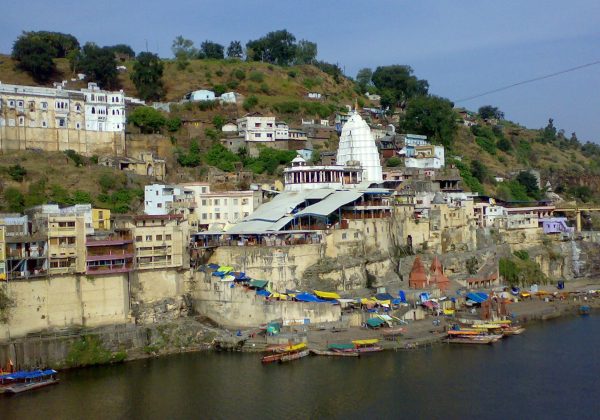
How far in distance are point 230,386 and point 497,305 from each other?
17247mm

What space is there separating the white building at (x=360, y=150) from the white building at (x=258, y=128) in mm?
7051

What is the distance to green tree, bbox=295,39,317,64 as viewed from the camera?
9219 centimetres

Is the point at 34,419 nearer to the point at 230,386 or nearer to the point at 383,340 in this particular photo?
the point at 230,386

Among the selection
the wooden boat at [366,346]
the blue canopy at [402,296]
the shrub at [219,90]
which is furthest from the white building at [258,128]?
the wooden boat at [366,346]

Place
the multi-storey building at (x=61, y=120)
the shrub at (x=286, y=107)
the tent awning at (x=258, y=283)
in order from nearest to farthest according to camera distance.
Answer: the tent awning at (x=258, y=283) → the multi-storey building at (x=61, y=120) → the shrub at (x=286, y=107)

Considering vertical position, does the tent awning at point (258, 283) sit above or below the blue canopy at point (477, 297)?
above

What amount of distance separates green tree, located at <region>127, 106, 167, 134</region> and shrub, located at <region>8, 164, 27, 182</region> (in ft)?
Result: 42.9

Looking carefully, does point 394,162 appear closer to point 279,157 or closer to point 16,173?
point 279,157

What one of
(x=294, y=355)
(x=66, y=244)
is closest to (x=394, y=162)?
(x=294, y=355)

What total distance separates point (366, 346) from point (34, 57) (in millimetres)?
42542

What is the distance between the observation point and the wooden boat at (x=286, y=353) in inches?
1357

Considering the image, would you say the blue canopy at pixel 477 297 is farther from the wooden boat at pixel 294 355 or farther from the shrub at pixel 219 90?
the shrub at pixel 219 90

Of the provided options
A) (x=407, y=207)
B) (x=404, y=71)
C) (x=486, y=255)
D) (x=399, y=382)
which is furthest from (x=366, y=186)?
(x=404, y=71)

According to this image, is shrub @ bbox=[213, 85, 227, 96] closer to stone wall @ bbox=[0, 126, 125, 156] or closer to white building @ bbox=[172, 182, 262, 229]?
stone wall @ bbox=[0, 126, 125, 156]
